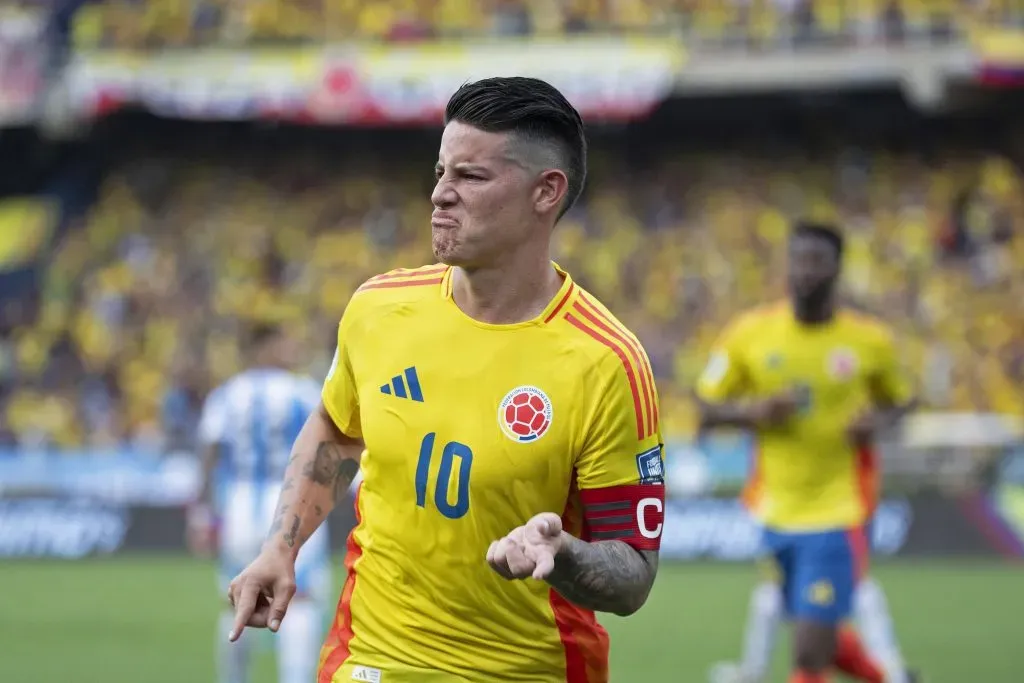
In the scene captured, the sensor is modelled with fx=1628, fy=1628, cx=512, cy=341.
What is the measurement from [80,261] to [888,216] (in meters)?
13.1

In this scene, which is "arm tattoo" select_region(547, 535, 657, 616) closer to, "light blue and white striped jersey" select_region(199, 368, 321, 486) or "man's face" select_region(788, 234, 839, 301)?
"man's face" select_region(788, 234, 839, 301)

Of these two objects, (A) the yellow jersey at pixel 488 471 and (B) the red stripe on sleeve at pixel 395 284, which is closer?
(A) the yellow jersey at pixel 488 471

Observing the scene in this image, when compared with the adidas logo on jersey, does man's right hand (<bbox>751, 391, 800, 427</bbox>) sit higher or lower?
higher

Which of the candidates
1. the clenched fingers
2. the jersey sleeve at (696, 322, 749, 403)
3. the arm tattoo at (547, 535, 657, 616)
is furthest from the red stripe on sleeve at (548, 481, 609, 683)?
the jersey sleeve at (696, 322, 749, 403)

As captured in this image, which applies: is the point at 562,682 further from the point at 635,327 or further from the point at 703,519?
the point at 635,327

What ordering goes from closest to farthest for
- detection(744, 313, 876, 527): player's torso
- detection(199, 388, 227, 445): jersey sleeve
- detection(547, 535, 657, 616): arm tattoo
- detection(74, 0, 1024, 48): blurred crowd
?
detection(547, 535, 657, 616): arm tattoo → detection(744, 313, 876, 527): player's torso → detection(199, 388, 227, 445): jersey sleeve → detection(74, 0, 1024, 48): blurred crowd

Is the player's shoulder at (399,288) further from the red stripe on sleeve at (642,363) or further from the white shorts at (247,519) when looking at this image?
the white shorts at (247,519)

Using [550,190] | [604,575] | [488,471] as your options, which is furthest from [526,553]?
[550,190]

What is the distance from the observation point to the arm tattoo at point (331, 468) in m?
4.36

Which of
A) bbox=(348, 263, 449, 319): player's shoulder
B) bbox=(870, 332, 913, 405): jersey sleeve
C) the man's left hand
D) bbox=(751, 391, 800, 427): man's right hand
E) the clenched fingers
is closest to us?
the man's left hand

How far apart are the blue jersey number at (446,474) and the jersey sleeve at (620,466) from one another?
0.28 metres

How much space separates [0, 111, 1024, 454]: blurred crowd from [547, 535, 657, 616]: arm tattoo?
692 inches

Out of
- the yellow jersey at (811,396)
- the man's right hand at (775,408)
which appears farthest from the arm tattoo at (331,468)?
the yellow jersey at (811,396)

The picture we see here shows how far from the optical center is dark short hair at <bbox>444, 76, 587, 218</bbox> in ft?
12.9
